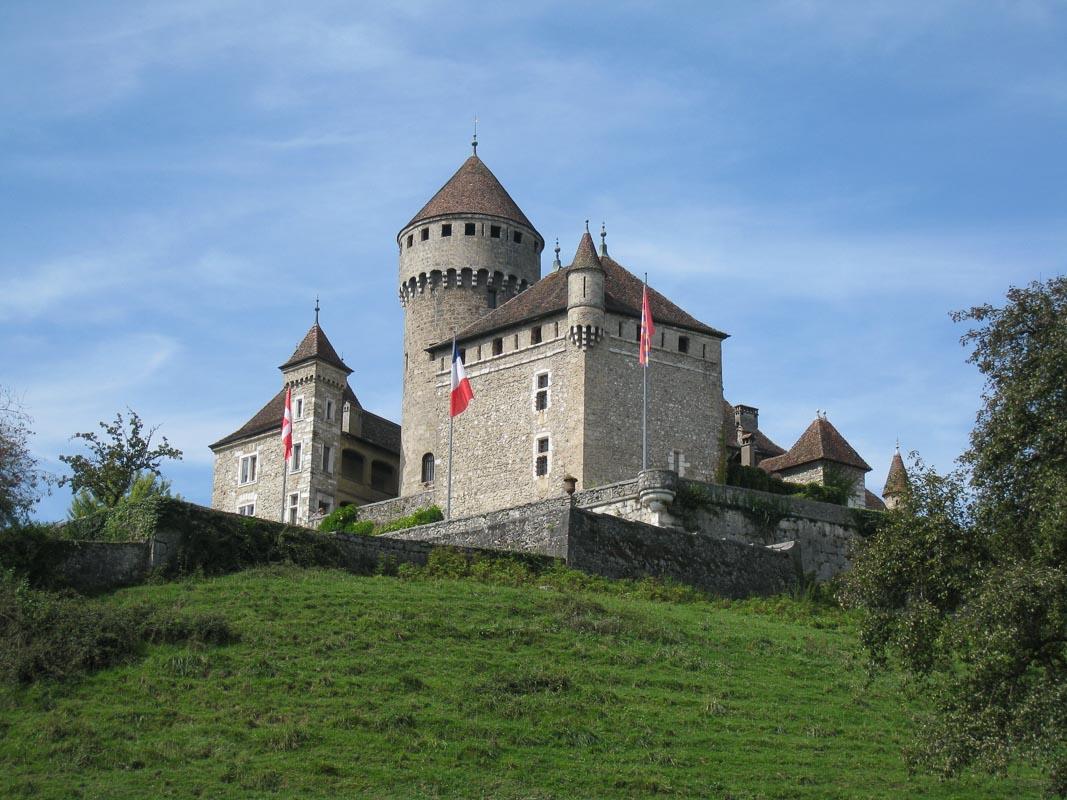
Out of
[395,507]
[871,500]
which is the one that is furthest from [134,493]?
[871,500]

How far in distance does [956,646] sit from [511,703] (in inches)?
353

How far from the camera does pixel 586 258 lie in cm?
6053

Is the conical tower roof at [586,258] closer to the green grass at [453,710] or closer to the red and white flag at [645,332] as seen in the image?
the red and white flag at [645,332]

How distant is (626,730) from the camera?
29.7m

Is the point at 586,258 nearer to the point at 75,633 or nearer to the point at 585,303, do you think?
the point at 585,303

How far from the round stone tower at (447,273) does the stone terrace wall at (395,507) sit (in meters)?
1.51

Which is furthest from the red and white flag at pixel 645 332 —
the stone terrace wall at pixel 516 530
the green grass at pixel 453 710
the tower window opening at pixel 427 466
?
the green grass at pixel 453 710

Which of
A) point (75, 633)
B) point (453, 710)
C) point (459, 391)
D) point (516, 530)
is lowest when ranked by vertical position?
point (453, 710)

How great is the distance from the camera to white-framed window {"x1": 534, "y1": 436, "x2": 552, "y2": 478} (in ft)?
195

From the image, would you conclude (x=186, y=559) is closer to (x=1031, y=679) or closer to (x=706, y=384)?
(x=1031, y=679)

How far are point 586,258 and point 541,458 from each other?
7.43 metres

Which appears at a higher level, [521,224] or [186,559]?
[521,224]

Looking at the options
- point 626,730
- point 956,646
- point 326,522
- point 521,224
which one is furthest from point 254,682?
point 521,224

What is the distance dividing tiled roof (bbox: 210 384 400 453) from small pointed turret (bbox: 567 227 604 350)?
52.6 ft
